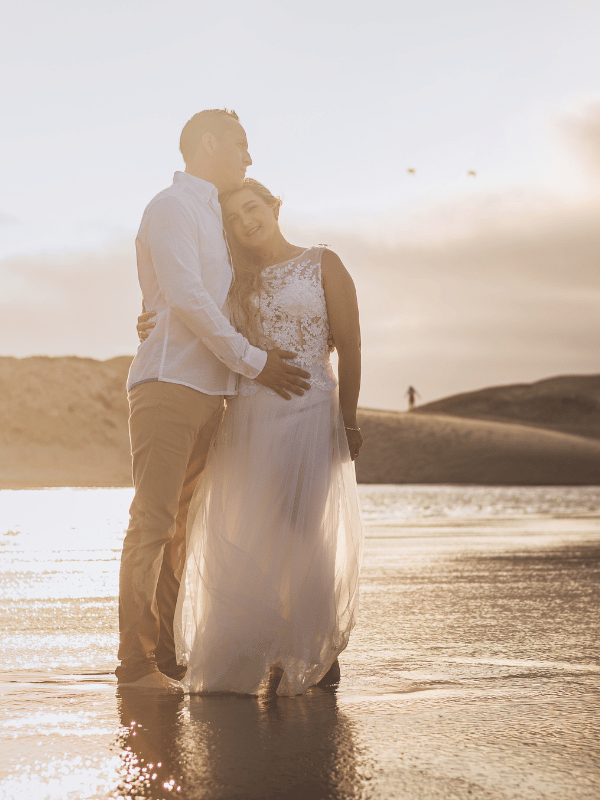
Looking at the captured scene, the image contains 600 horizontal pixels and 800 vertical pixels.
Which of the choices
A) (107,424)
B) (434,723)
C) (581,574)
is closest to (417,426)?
(107,424)

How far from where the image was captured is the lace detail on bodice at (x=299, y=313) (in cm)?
333

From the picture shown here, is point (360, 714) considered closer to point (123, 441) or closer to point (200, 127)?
point (200, 127)

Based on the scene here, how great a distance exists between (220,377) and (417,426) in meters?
58.9

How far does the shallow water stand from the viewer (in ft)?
6.80

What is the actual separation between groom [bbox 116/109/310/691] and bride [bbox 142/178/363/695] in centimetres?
8

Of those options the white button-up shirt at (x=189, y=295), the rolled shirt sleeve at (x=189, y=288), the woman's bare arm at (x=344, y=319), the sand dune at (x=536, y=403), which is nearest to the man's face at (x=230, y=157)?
the white button-up shirt at (x=189, y=295)

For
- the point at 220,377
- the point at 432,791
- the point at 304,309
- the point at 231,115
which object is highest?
the point at 231,115

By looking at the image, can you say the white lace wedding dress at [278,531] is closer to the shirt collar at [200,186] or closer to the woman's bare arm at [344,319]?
the woman's bare arm at [344,319]

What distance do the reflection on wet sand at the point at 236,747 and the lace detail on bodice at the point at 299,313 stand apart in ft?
3.55

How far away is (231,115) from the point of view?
3.49 meters

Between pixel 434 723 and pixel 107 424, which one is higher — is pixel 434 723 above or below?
below

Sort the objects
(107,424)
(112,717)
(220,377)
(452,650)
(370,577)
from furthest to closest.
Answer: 1. (107,424)
2. (370,577)
3. (452,650)
4. (220,377)
5. (112,717)

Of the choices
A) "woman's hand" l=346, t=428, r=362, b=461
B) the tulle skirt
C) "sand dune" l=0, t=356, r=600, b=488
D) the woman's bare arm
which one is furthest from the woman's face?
"sand dune" l=0, t=356, r=600, b=488

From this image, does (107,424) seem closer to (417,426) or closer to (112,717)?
(417,426)
